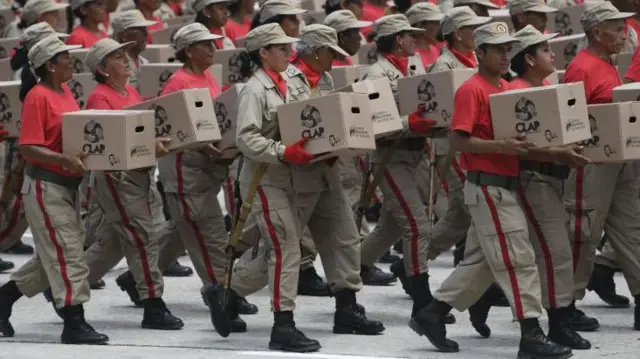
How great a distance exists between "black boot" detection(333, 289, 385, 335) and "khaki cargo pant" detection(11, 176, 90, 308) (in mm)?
1592

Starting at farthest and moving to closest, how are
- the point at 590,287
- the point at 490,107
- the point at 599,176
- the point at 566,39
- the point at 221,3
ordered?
the point at 221,3 → the point at 566,39 → the point at 590,287 → the point at 599,176 → the point at 490,107

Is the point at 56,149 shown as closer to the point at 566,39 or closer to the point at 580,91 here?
the point at 580,91

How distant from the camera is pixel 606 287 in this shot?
1250cm

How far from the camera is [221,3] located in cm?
1576

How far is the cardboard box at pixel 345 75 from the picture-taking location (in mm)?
13406

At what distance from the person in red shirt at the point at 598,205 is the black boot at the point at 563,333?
0.59m

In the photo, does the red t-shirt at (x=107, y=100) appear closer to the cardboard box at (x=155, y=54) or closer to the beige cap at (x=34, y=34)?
the beige cap at (x=34, y=34)

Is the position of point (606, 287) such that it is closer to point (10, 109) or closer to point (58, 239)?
point (58, 239)

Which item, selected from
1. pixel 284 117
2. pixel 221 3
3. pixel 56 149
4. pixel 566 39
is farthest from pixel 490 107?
pixel 221 3

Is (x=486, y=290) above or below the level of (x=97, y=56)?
below

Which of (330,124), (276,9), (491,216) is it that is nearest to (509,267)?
(491,216)

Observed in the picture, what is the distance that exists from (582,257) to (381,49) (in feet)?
7.09

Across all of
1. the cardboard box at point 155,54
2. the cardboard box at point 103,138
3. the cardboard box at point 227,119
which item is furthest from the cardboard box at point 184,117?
the cardboard box at point 155,54

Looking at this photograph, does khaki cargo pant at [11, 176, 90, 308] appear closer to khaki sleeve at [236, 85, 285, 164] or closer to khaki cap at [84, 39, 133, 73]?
khaki cap at [84, 39, 133, 73]
